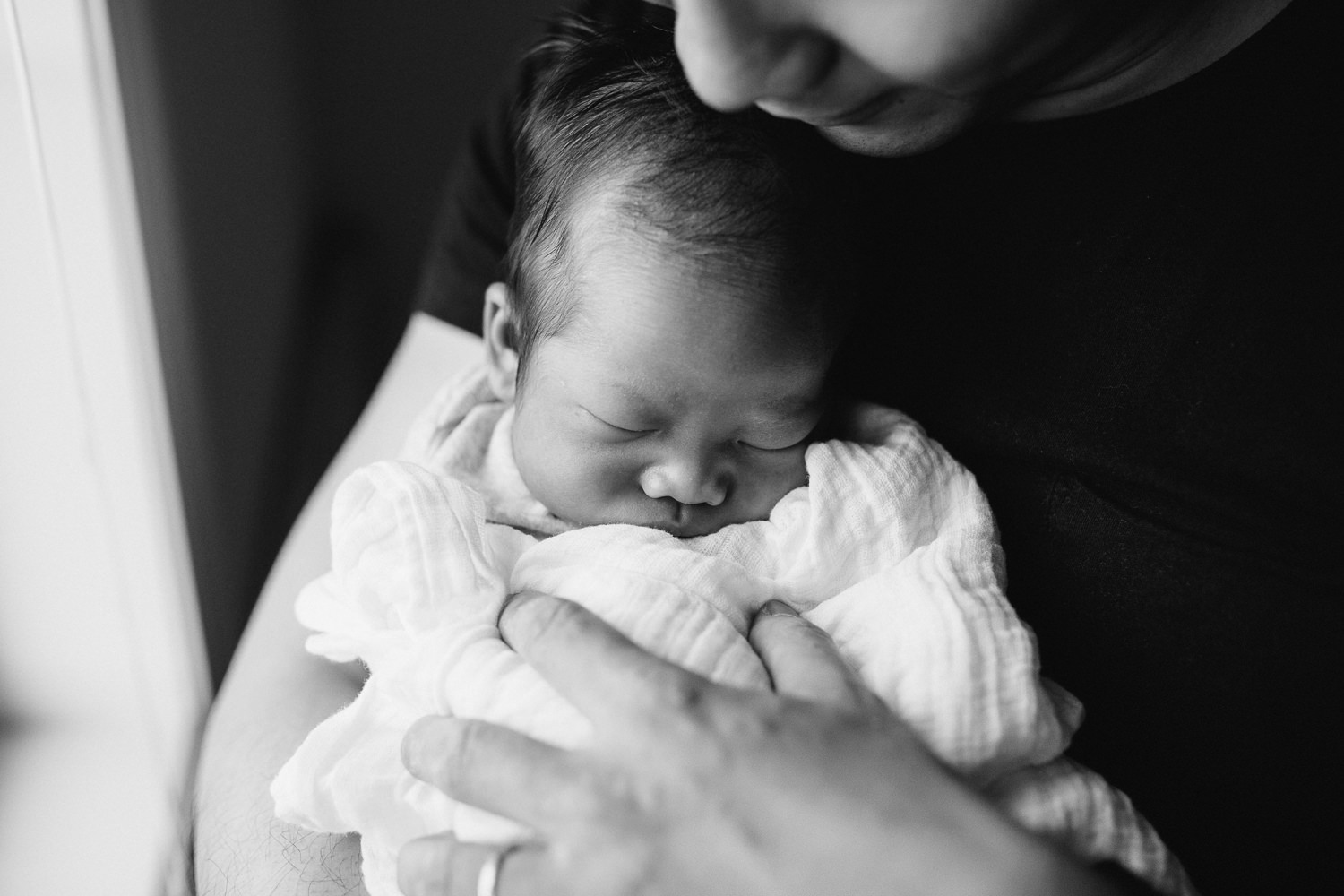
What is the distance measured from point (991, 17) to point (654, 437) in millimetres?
395

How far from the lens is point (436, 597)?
690 mm

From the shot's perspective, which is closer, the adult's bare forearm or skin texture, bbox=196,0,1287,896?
skin texture, bbox=196,0,1287,896

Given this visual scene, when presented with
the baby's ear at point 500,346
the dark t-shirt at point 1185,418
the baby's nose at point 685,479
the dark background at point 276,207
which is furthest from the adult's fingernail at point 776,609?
the dark background at point 276,207

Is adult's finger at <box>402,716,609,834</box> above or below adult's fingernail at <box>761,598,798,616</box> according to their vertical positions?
below

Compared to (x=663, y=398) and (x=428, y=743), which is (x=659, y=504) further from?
(x=428, y=743)

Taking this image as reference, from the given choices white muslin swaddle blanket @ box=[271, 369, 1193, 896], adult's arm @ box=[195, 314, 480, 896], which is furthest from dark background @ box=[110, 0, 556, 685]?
white muslin swaddle blanket @ box=[271, 369, 1193, 896]

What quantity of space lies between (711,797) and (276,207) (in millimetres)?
1344

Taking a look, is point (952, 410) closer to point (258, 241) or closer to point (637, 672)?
point (637, 672)

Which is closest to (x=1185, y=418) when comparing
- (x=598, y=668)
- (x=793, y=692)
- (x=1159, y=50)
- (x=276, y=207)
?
(x=1159, y=50)

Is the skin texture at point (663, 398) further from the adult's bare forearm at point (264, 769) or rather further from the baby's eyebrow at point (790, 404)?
the adult's bare forearm at point (264, 769)

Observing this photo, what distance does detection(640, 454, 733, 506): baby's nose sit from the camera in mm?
804

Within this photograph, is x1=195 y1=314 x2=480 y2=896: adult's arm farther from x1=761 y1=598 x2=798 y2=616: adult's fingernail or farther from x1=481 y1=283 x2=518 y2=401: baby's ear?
x1=761 y1=598 x2=798 y2=616: adult's fingernail

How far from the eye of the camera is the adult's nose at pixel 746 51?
59 centimetres

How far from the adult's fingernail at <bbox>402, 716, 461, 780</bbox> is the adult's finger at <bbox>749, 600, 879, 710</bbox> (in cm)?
21
